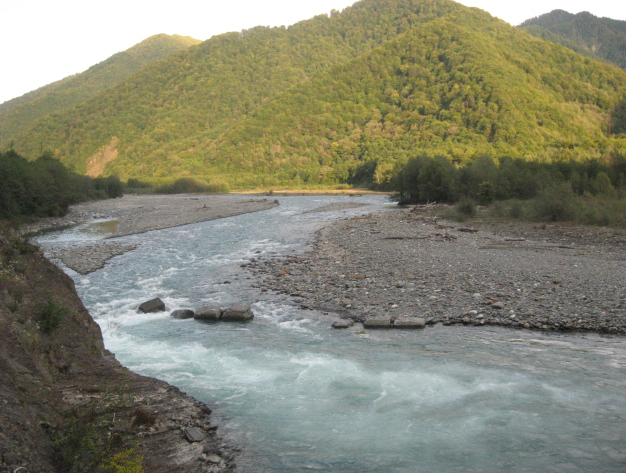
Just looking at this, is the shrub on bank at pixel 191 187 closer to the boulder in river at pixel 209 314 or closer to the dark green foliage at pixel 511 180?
the dark green foliage at pixel 511 180

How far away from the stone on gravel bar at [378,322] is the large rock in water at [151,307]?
6.49m

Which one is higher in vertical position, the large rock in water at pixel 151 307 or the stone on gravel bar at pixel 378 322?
the large rock in water at pixel 151 307

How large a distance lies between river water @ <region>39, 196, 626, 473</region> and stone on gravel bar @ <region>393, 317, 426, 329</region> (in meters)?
0.33

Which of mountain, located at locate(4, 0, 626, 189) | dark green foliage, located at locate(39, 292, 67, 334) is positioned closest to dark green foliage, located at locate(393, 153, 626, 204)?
dark green foliage, located at locate(39, 292, 67, 334)

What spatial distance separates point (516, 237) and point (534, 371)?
58.7 feet

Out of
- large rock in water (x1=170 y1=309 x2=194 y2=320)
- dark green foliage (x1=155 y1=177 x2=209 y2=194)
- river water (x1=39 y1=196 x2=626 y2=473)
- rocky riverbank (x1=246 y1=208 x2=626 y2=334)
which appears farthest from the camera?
dark green foliage (x1=155 y1=177 x2=209 y2=194)

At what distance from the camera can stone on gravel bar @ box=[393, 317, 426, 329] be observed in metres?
12.1

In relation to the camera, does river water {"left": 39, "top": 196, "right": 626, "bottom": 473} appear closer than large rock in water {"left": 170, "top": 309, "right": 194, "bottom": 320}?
Yes

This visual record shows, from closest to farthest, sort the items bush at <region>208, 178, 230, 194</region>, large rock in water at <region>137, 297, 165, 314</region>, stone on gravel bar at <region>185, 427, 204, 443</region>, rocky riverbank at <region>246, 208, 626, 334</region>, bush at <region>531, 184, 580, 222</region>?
stone on gravel bar at <region>185, 427, 204, 443</region> → rocky riverbank at <region>246, 208, 626, 334</region> → large rock in water at <region>137, 297, 165, 314</region> → bush at <region>531, 184, 580, 222</region> → bush at <region>208, 178, 230, 194</region>

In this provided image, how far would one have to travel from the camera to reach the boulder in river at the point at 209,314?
13375 millimetres

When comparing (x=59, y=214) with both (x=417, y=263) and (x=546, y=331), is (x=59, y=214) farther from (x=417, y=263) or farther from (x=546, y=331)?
(x=546, y=331)

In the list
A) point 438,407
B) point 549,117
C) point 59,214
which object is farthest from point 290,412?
point 549,117

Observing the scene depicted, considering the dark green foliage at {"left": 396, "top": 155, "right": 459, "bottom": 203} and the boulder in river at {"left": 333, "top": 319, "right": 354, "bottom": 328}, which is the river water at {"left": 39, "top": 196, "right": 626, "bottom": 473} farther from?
the dark green foliage at {"left": 396, "top": 155, "right": 459, "bottom": 203}

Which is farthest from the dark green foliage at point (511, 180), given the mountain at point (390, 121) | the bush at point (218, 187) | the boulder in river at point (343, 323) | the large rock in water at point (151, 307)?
the bush at point (218, 187)
